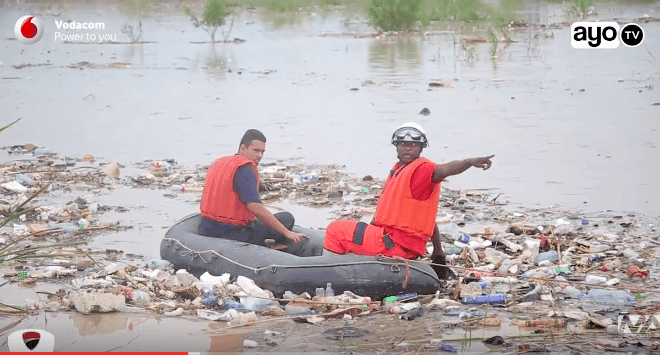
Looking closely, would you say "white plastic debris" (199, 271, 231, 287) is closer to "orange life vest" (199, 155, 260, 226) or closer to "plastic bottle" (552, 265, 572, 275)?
"orange life vest" (199, 155, 260, 226)

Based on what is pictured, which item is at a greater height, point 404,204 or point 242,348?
point 404,204

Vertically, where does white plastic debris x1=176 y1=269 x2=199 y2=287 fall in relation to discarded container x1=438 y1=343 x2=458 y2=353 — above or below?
above

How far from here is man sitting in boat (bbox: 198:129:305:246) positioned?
8008mm

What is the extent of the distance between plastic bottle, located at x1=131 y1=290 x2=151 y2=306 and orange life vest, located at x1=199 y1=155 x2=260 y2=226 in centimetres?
119

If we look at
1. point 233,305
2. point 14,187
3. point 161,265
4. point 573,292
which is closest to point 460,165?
point 573,292

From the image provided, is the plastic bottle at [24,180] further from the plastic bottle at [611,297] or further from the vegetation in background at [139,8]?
the vegetation in background at [139,8]

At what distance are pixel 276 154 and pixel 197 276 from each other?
19.0ft

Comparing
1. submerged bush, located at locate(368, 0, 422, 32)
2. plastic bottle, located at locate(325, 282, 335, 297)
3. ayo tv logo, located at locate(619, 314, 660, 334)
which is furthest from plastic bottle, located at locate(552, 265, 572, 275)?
submerged bush, located at locate(368, 0, 422, 32)

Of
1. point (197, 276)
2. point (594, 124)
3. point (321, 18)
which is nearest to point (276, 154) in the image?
point (594, 124)

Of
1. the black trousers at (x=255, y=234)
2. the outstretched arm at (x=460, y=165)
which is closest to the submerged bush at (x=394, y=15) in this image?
the black trousers at (x=255, y=234)

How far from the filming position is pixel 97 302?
6.94 metres

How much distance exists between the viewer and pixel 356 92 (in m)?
19.4

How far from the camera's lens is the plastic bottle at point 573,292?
7.36 m

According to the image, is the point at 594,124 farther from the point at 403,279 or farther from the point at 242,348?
the point at 242,348
